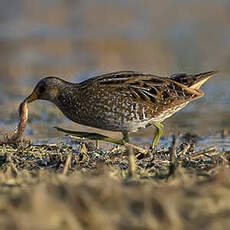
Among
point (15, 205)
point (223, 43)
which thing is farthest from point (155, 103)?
point (223, 43)

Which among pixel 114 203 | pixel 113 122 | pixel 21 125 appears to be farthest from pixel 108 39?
pixel 114 203

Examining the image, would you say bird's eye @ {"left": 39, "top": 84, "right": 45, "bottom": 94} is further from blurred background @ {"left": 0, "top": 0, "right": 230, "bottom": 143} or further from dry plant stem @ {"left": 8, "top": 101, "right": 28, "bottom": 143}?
blurred background @ {"left": 0, "top": 0, "right": 230, "bottom": 143}

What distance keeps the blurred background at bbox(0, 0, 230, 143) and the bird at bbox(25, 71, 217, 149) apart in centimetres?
613

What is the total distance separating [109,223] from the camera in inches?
179

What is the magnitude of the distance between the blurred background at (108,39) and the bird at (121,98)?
6.13m

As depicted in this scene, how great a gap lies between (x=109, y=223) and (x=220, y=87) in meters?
10.9

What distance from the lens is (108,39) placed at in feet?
67.3

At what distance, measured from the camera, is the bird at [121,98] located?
8586mm

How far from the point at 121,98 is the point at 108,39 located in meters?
12.1

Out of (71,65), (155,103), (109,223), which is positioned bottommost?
(109,223)

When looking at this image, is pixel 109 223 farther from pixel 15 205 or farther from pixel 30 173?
pixel 30 173

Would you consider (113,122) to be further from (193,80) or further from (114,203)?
(114,203)

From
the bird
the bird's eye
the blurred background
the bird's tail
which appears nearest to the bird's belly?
the bird

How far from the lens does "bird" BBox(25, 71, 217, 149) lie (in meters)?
8.59
